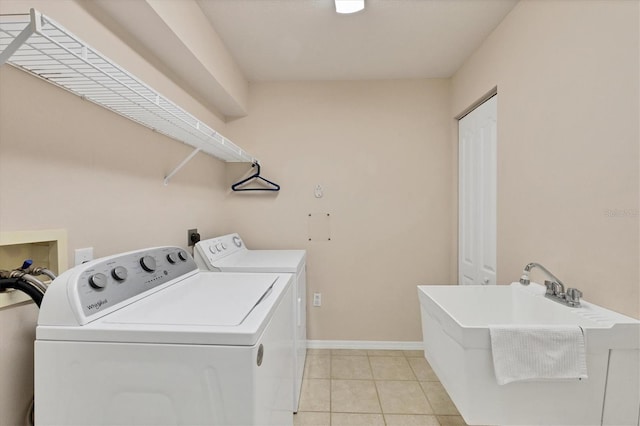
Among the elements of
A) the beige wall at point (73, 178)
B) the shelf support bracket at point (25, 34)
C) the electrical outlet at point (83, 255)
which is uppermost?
the shelf support bracket at point (25, 34)

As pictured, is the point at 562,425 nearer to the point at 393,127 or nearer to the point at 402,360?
the point at 402,360

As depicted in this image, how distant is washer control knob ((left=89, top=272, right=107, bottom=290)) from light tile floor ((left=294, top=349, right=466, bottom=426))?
1.45 metres

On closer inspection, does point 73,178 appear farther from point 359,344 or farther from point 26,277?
point 359,344

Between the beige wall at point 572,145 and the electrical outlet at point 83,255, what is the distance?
2101mm

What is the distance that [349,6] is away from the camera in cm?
171

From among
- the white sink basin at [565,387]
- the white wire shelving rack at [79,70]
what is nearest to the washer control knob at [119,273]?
the white wire shelving rack at [79,70]

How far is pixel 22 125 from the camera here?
955 millimetres

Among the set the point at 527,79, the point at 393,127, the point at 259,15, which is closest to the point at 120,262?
the point at 259,15

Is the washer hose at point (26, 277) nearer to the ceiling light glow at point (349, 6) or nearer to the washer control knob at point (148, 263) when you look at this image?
the washer control knob at point (148, 263)

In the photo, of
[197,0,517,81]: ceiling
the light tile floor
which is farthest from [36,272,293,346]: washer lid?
[197,0,517,81]: ceiling

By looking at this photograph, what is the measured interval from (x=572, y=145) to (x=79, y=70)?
6.42 ft

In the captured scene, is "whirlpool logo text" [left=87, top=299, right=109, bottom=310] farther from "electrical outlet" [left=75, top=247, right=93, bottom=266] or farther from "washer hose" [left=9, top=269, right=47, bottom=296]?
"electrical outlet" [left=75, top=247, right=93, bottom=266]

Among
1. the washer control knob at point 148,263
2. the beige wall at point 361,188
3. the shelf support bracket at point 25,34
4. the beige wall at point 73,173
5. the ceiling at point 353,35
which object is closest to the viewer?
the shelf support bracket at point 25,34

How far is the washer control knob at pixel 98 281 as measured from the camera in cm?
95
